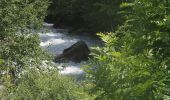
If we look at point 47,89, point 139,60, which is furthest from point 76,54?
point 139,60

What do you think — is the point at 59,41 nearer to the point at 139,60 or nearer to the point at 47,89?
the point at 47,89

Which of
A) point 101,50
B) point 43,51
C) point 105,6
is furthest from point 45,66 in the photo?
point 105,6

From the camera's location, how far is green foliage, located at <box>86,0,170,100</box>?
355 cm

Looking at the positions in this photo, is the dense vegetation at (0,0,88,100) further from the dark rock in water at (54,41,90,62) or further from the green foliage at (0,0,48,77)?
the dark rock in water at (54,41,90,62)

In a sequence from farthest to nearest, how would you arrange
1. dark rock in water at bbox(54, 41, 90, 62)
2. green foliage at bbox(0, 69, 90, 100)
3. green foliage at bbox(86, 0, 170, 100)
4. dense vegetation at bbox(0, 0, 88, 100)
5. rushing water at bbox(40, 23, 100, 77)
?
rushing water at bbox(40, 23, 100, 77) < dark rock in water at bbox(54, 41, 90, 62) < dense vegetation at bbox(0, 0, 88, 100) < green foliage at bbox(0, 69, 90, 100) < green foliage at bbox(86, 0, 170, 100)

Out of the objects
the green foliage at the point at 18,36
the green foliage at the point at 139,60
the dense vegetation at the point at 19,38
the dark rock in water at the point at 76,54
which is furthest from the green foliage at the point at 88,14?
the green foliage at the point at 139,60

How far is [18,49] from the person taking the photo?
12.3m

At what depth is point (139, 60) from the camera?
3.67 metres

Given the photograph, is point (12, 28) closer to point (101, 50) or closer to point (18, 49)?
point (18, 49)

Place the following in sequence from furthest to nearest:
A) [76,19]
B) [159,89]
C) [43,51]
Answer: [76,19] < [43,51] < [159,89]

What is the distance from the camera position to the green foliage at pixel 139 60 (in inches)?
140

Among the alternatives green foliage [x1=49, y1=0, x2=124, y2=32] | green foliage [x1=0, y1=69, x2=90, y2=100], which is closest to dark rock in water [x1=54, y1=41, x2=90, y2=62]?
green foliage [x1=49, y1=0, x2=124, y2=32]

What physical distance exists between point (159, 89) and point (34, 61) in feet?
30.4

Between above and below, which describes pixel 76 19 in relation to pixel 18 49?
below
